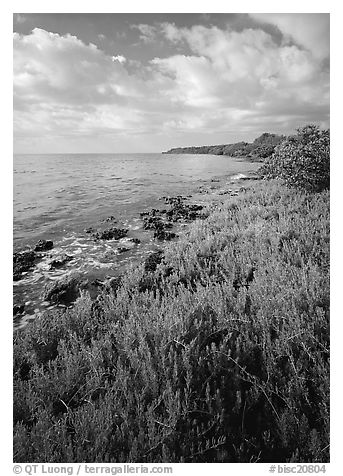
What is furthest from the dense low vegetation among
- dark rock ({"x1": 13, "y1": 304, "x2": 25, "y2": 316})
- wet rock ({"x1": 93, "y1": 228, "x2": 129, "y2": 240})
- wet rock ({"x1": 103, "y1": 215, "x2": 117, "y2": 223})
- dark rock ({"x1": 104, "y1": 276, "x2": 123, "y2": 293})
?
wet rock ({"x1": 103, "y1": 215, "x2": 117, "y2": 223})

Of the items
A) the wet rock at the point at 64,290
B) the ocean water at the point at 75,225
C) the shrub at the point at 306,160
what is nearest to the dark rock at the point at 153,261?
the ocean water at the point at 75,225

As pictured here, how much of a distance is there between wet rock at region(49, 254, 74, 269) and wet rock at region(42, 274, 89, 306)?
4.41ft

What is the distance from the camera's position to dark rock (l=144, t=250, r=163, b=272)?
8.26 meters

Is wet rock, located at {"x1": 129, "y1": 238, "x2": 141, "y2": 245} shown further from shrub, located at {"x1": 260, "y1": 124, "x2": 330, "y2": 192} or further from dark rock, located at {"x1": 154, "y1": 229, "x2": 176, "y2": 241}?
shrub, located at {"x1": 260, "y1": 124, "x2": 330, "y2": 192}

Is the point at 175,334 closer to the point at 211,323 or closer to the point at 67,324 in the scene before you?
the point at 211,323

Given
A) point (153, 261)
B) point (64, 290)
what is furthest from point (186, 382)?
point (153, 261)

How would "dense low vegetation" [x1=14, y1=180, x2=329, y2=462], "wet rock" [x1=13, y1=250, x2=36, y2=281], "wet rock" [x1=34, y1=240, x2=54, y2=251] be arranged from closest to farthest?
"dense low vegetation" [x1=14, y1=180, x2=329, y2=462] < "wet rock" [x1=13, y1=250, x2=36, y2=281] < "wet rock" [x1=34, y1=240, x2=54, y2=251]

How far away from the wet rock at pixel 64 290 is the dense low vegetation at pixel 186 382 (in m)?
1.09

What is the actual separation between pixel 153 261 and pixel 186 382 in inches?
209

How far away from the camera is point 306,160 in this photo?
41.7 ft

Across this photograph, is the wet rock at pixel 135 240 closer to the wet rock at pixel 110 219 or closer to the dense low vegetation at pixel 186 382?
the wet rock at pixel 110 219

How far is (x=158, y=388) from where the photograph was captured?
3463mm
